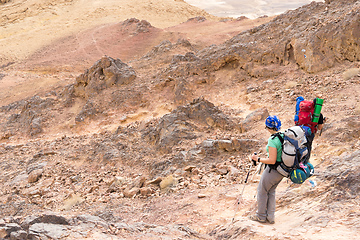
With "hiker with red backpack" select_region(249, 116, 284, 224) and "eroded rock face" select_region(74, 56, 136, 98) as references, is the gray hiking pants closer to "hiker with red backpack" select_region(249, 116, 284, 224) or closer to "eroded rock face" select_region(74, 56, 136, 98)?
"hiker with red backpack" select_region(249, 116, 284, 224)

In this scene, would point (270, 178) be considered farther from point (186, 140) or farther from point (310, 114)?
point (186, 140)

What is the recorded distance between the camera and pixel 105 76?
13.9 meters

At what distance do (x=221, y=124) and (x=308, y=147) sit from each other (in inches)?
196

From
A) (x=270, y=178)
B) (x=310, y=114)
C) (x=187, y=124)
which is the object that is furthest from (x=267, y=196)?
(x=187, y=124)

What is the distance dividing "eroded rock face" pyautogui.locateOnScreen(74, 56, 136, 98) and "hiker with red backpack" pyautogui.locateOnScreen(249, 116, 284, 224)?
1088 cm

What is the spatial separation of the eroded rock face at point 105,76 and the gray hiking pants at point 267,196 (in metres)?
10.9

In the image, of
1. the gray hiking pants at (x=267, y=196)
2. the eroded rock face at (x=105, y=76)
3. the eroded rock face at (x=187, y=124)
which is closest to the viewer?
the gray hiking pants at (x=267, y=196)

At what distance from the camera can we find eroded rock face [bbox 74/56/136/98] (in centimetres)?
1373

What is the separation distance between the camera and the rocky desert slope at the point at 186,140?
382cm

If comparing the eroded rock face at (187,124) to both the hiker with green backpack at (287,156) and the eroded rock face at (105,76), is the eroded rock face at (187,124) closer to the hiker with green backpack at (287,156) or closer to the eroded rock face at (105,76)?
the hiker with green backpack at (287,156)

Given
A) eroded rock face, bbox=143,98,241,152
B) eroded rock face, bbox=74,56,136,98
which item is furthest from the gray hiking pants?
eroded rock face, bbox=74,56,136,98

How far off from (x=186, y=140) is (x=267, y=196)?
179 inches

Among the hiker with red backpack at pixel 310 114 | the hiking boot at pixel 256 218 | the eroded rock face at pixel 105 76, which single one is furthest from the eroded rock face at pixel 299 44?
the hiking boot at pixel 256 218

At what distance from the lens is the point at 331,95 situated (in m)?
8.52
